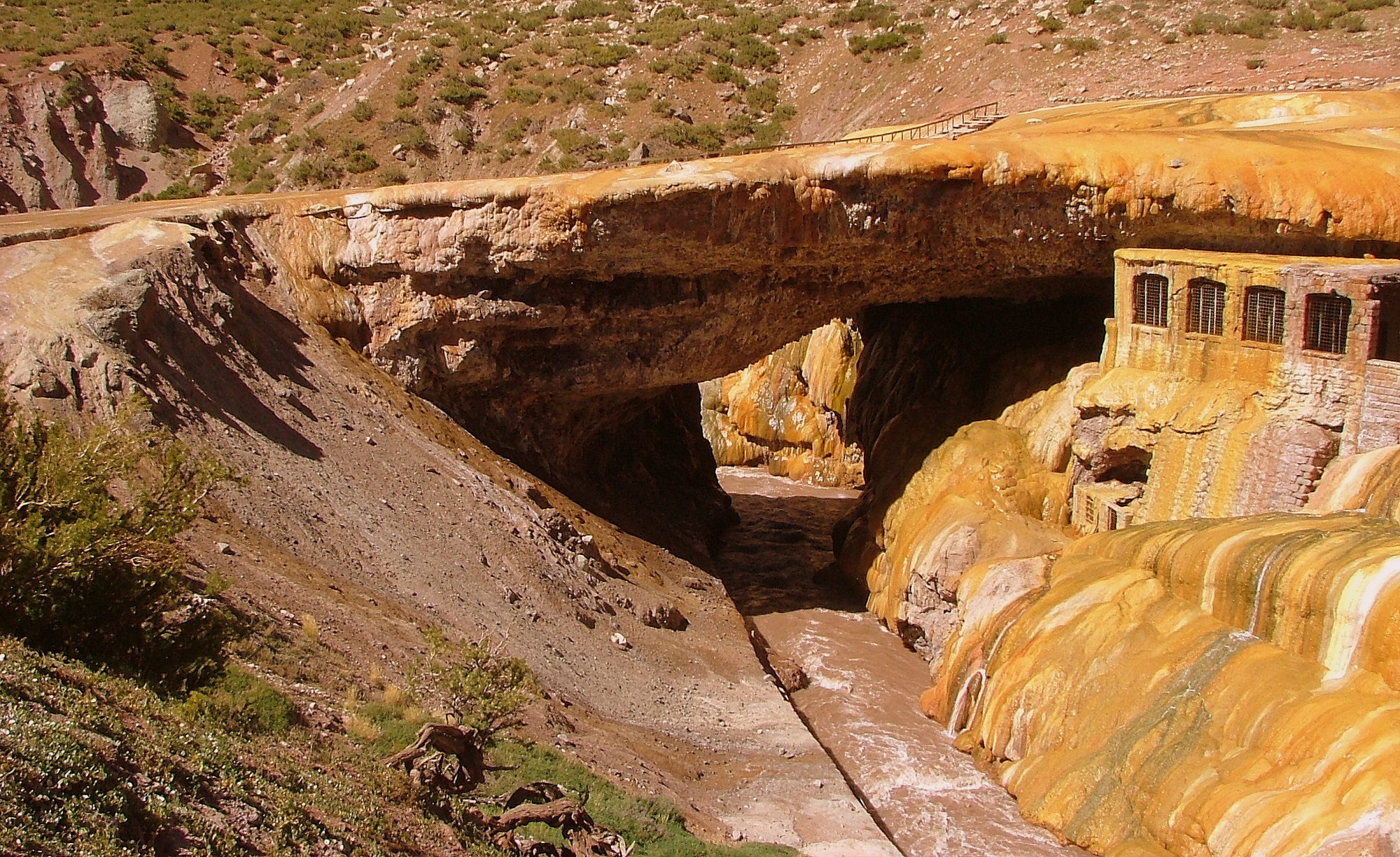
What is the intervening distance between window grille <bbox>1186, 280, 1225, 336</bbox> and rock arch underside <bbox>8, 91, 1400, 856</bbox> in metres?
0.95

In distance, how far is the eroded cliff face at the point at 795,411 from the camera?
38.1 meters

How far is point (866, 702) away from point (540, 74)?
40.2 metres

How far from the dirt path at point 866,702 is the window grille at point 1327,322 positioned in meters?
8.21

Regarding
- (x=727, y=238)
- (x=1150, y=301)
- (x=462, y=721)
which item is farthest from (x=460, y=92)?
(x=462, y=721)

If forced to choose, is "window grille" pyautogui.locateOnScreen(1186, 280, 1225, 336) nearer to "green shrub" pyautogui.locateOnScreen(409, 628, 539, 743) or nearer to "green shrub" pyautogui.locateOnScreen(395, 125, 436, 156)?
"green shrub" pyautogui.locateOnScreen(409, 628, 539, 743)

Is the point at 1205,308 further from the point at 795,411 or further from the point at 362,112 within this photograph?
the point at 362,112

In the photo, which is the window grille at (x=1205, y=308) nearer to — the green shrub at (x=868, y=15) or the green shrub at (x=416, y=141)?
the green shrub at (x=416, y=141)

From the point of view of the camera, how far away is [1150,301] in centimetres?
2006

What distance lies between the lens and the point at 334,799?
30.8ft

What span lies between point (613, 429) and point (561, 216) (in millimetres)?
9444

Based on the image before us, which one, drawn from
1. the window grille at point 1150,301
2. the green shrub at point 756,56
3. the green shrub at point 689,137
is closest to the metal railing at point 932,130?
the window grille at point 1150,301

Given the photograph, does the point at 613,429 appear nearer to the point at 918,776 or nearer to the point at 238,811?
the point at 918,776

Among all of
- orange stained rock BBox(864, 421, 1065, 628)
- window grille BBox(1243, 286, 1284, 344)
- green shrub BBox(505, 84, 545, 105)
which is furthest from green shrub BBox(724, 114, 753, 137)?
window grille BBox(1243, 286, 1284, 344)

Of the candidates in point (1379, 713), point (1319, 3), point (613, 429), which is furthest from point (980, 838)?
point (1319, 3)
